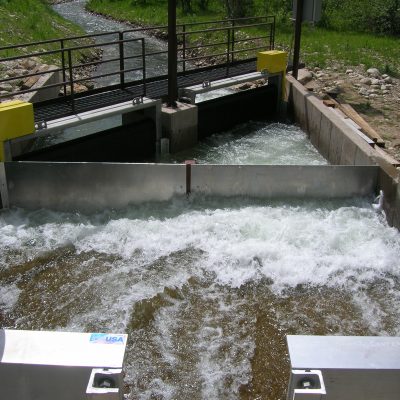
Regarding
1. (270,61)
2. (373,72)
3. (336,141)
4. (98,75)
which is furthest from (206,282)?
(373,72)

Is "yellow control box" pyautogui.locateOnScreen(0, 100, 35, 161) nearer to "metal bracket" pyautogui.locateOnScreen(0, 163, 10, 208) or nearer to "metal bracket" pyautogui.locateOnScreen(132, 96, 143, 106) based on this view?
"metal bracket" pyautogui.locateOnScreen(0, 163, 10, 208)

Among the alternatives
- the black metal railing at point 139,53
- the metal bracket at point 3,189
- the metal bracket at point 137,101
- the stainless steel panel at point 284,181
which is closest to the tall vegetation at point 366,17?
the black metal railing at point 139,53

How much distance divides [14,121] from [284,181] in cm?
388

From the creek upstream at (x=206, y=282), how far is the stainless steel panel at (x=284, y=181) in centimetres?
15

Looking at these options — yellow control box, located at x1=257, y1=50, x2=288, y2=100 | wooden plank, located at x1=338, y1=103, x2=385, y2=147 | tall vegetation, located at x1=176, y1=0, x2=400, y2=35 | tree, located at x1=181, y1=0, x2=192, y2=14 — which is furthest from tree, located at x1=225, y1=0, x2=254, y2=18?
wooden plank, located at x1=338, y1=103, x2=385, y2=147

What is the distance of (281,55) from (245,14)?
1746cm

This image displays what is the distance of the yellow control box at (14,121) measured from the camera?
7.60 metres

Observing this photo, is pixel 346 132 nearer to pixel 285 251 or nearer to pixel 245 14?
pixel 285 251

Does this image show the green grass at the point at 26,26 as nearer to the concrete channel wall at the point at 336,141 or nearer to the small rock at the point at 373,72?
the concrete channel wall at the point at 336,141

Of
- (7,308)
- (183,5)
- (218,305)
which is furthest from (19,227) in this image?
(183,5)

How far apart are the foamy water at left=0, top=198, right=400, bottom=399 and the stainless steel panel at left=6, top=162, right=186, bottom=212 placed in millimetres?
192

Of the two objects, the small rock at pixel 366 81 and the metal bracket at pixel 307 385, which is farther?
the small rock at pixel 366 81

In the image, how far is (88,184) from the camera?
7.68 meters

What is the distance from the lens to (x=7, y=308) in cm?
575
